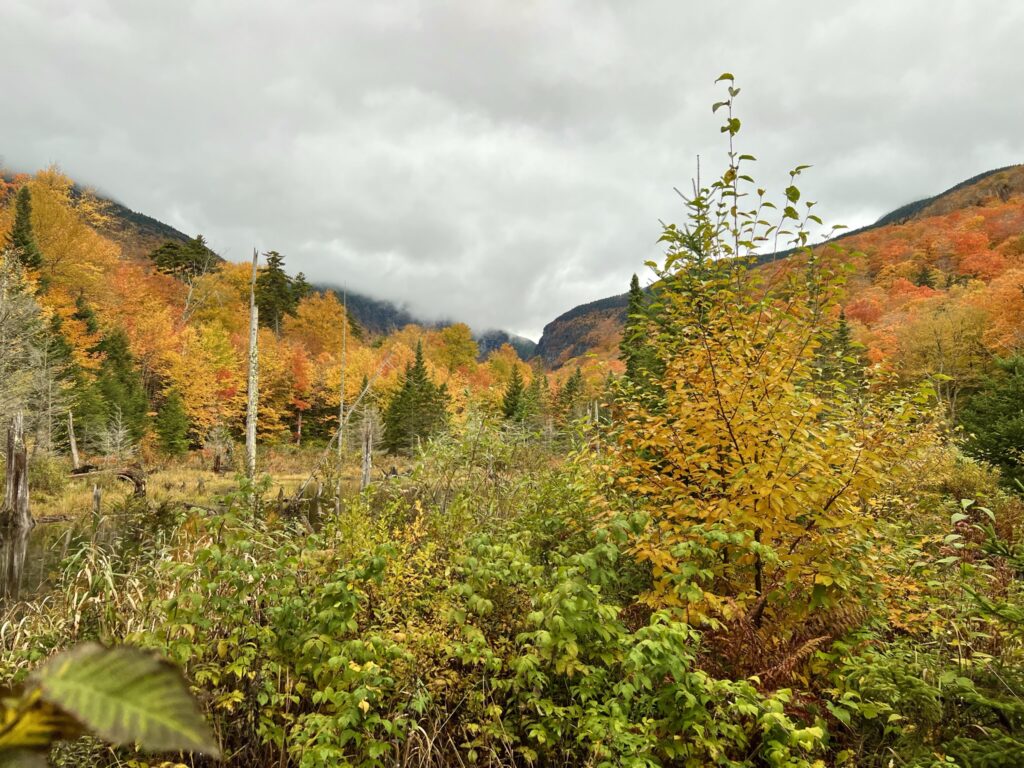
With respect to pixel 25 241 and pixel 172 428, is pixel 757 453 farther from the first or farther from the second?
pixel 25 241

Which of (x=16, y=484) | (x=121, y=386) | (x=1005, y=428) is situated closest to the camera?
(x=1005, y=428)

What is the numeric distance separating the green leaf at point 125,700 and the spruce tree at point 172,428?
31.4 meters

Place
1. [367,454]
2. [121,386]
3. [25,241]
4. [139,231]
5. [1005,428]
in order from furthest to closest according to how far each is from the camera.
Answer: [139,231], [121,386], [25,241], [367,454], [1005,428]

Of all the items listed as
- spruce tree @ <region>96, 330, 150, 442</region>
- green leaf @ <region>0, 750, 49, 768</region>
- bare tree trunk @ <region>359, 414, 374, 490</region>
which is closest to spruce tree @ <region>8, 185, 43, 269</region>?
spruce tree @ <region>96, 330, 150, 442</region>

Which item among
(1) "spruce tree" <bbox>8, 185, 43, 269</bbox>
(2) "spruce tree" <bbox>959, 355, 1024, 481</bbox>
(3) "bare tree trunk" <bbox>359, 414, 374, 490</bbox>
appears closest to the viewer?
(2) "spruce tree" <bbox>959, 355, 1024, 481</bbox>

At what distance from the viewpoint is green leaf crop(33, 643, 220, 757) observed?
0.29 meters

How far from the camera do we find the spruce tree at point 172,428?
87.4 ft

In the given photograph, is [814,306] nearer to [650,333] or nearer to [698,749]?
[650,333]

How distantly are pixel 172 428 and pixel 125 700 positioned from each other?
31.6 meters

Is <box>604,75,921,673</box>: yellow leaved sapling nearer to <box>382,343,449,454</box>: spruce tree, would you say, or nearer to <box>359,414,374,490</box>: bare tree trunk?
<box>359,414,374,490</box>: bare tree trunk

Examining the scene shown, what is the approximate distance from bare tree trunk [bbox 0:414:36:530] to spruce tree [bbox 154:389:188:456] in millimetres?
15525

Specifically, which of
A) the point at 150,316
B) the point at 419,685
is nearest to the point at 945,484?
the point at 419,685

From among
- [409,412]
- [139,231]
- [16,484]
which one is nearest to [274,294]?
[409,412]

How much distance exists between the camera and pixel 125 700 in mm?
295
